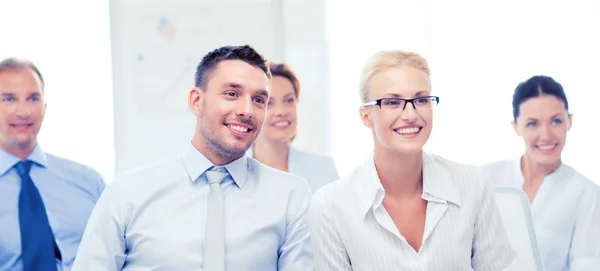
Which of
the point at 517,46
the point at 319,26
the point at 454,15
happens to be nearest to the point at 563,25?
the point at 517,46

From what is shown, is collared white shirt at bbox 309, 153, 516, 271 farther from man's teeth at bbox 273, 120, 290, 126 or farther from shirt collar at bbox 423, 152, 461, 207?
man's teeth at bbox 273, 120, 290, 126

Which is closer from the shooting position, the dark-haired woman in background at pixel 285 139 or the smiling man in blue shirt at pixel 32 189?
the smiling man in blue shirt at pixel 32 189

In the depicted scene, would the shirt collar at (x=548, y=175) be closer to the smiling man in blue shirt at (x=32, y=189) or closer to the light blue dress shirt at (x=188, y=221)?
the light blue dress shirt at (x=188, y=221)

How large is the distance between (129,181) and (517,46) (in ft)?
8.59

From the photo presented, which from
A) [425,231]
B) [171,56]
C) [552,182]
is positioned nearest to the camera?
[425,231]

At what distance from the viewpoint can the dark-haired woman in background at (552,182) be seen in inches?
102

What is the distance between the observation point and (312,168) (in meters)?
2.94

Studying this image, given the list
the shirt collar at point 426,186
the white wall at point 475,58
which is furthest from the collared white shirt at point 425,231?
the white wall at point 475,58

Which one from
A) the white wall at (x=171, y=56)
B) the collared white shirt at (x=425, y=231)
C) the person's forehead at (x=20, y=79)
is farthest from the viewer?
the white wall at (x=171, y=56)

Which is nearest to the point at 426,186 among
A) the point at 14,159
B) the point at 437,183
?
the point at 437,183

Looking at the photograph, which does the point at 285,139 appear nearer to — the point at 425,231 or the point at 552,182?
the point at 552,182

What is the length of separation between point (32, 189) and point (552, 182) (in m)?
2.17

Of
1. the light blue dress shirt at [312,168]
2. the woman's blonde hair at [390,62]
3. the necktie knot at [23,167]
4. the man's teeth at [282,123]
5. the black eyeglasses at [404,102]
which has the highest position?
the woman's blonde hair at [390,62]

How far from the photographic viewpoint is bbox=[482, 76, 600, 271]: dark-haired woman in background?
2580mm
